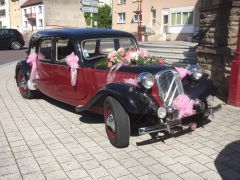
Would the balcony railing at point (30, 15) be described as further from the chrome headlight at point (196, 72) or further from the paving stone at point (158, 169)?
the paving stone at point (158, 169)

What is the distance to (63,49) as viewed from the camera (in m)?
6.23

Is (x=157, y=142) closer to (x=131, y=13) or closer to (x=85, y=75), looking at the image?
(x=85, y=75)

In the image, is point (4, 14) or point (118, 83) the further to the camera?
point (4, 14)

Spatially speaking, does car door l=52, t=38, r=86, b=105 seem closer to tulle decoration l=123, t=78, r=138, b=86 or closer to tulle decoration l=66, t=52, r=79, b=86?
tulle decoration l=66, t=52, r=79, b=86

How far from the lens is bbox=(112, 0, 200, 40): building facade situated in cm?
2875

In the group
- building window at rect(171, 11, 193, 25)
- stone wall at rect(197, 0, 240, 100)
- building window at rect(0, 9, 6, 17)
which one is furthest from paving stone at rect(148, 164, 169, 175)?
building window at rect(0, 9, 6, 17)

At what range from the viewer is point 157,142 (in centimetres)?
490

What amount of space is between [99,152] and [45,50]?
10.7 feet

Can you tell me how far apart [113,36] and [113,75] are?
1.26m

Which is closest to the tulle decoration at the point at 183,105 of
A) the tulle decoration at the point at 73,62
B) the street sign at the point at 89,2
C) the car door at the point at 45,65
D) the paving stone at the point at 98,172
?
the paving stone at the point at 98,172

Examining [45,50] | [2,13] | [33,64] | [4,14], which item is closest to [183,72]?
[45,50]

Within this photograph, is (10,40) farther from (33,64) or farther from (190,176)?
(190,176)

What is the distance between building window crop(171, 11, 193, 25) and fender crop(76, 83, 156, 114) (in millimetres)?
25408

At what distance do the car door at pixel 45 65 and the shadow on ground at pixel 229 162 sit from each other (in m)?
3.70
